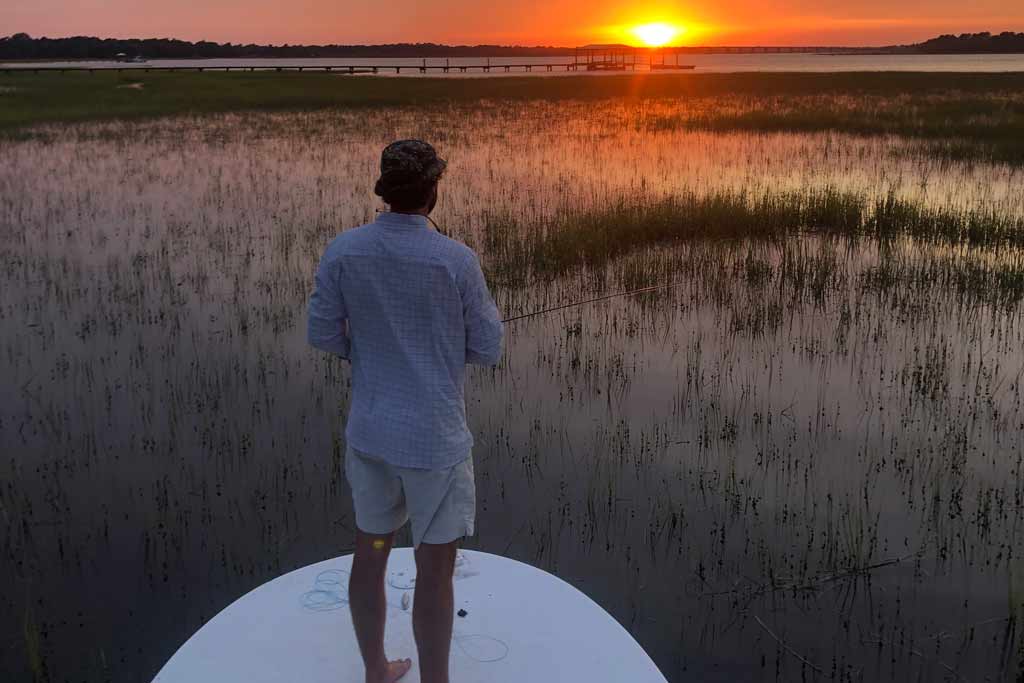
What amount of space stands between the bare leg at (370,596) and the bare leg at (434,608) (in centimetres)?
14

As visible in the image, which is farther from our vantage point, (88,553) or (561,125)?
(561,125)

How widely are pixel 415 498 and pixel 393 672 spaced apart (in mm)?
759

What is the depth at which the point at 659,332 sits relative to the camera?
8547 millimetres

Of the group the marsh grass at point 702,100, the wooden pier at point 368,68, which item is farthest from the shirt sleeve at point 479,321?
the wooden pier at point 368,68

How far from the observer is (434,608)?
2.86 meters

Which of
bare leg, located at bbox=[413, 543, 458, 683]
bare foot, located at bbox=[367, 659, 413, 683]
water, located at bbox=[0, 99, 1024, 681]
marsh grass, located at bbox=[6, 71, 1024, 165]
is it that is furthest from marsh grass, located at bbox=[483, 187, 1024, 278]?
bare leg, located at bbox=[413, 543, 458, 683]

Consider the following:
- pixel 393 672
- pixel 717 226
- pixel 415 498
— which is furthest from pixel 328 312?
pixel 717 226

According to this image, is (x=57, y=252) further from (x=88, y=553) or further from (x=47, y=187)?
(x=88, y=553)

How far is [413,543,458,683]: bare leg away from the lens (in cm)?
282

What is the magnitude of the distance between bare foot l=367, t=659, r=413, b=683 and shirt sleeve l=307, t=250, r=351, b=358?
1075mm

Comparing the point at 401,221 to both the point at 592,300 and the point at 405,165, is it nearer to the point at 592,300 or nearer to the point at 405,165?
the point at 405,165

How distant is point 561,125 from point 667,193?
13.4 metres

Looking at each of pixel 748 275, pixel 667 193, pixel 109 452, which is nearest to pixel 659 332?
pixel 748 275

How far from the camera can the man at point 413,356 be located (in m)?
2.67
